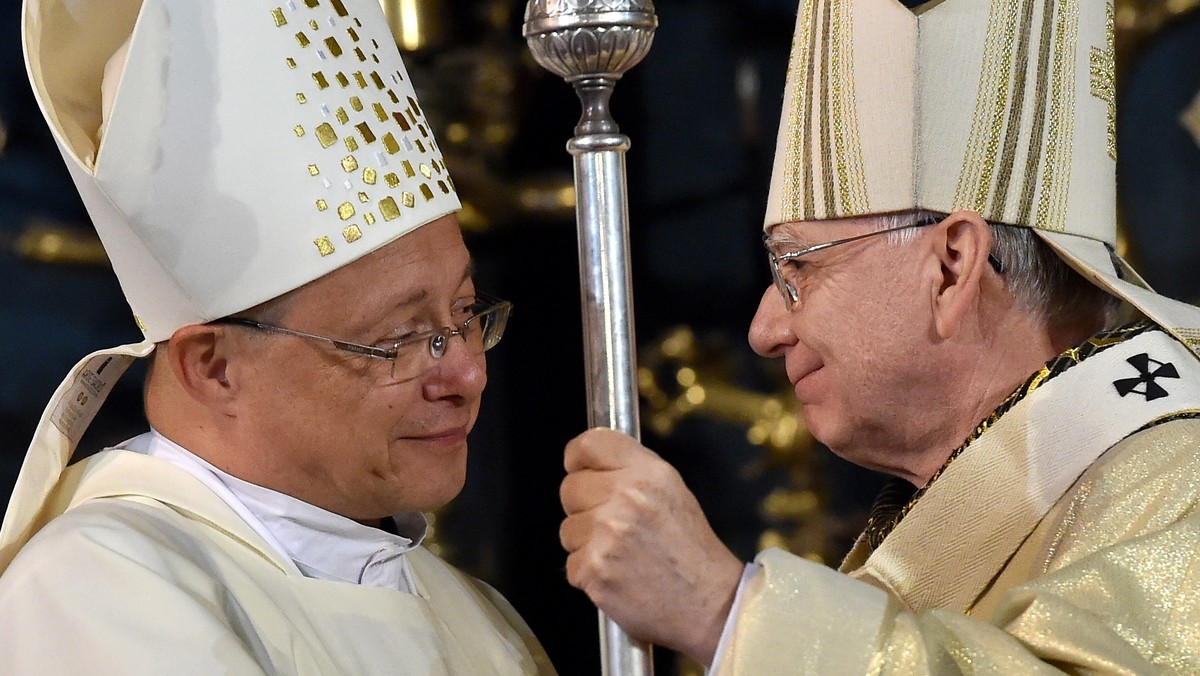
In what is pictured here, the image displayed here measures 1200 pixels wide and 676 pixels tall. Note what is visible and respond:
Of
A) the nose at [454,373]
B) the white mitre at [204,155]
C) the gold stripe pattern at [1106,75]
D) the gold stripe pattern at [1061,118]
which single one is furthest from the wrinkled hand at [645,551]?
the gold stripe pattern at [1106,75]

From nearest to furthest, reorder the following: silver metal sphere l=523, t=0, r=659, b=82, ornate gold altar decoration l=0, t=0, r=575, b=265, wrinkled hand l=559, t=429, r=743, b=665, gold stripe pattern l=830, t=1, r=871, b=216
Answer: silver metal sphere l=523, t=0, r=659, b=82 → wrinkled hand l=559, t=429, r=743, b=665 → gold stripe pattern l=830, t=1, r=871, b=216 → ornate gold altar decoration l=0, t=0, r=575, b=265

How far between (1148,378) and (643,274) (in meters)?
1.64

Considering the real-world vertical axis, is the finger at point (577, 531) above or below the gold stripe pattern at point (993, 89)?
below

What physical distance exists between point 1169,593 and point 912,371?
0.54 m

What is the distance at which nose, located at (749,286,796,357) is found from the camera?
7.73 ft

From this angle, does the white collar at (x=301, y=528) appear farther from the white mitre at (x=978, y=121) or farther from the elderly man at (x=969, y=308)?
the white mitre at (x=978, y=121)

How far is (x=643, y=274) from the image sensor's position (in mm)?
3588

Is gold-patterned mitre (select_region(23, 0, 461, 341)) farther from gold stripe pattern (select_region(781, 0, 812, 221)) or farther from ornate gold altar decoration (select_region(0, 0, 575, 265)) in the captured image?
ornate gold altar decoration (select_region(0, 0, 575, 265))

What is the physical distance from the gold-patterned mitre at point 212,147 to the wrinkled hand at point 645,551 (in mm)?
517

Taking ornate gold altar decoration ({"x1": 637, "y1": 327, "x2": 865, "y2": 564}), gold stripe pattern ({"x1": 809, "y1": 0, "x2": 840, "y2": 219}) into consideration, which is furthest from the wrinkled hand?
ornate gold altar decoration ({"x1": 637, "y1": 327, "x2": 865, "y2": 564})

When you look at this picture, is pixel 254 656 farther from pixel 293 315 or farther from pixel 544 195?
pixel 544 195

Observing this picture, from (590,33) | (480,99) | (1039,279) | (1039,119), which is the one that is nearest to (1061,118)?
(1039,119)

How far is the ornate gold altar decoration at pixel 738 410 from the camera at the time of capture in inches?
140

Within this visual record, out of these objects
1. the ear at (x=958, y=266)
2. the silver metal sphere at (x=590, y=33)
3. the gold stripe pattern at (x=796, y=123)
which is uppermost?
the silver metal sphere at (x=590, y=33)
